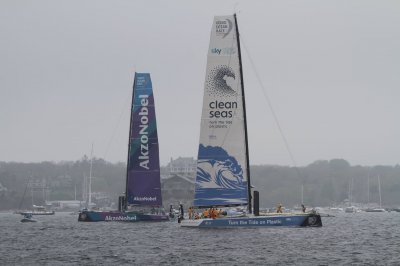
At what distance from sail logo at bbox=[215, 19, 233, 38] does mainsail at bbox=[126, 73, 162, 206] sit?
21.5 meters

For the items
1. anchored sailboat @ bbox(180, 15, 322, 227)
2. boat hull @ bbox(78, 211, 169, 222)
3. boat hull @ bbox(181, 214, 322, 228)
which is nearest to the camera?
boat hull @ bbox(181, 214, 322, 228)

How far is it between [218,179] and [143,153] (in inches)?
851

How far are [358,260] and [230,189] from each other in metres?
15.2

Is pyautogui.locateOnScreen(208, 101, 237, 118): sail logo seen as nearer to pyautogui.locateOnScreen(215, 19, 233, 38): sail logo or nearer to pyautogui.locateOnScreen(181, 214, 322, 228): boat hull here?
pyautogui.locateOnScreen(215, 19, 233, 38): sail logo

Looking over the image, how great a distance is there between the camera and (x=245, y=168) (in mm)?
46875

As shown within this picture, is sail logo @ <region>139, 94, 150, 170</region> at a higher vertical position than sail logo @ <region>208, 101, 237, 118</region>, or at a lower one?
higher

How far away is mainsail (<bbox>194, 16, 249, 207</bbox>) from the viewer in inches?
1849

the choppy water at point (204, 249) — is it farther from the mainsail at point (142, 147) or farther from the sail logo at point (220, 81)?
the mainsail at point (142, 147)

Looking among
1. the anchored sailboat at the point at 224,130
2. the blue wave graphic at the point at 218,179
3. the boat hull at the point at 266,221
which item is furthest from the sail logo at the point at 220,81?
the boat hull at the point at 266,221

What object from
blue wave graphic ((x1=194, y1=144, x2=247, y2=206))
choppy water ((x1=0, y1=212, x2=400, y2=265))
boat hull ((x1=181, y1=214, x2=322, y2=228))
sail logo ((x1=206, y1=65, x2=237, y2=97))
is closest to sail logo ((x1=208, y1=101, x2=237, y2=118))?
sail logo ((x1=206, y1=65, x2=237, y2=97))

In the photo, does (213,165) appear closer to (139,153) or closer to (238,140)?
(238,140)

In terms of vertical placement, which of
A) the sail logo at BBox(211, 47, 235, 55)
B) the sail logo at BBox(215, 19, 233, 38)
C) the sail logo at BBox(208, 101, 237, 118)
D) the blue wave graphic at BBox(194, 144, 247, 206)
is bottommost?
the blue wave graphic at BBox(194, 144, 247, 206)

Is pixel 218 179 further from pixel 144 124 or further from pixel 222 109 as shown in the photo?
pixel 144 124

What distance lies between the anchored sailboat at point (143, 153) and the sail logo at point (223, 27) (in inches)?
847
